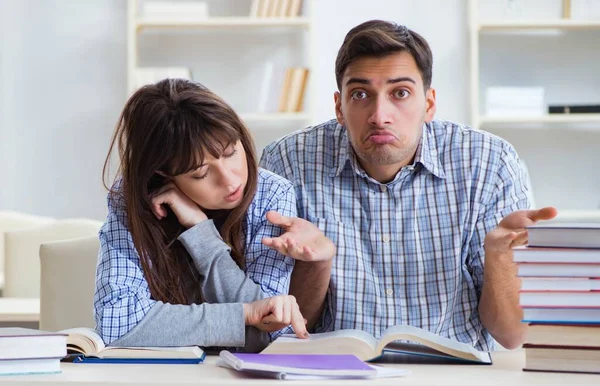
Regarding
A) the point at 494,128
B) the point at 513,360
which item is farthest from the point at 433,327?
the point at 494,128

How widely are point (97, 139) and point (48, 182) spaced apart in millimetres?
314

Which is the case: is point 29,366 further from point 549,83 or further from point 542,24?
point 549,83

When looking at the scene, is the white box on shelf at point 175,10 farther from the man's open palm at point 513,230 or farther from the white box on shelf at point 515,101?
the man's open palm at point 513,230

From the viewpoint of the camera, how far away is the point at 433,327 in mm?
1877

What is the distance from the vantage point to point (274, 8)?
4016mm

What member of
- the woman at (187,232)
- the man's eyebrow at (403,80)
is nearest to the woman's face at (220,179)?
the woman at (187,232)

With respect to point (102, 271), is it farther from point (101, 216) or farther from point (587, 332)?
point (101, 216)

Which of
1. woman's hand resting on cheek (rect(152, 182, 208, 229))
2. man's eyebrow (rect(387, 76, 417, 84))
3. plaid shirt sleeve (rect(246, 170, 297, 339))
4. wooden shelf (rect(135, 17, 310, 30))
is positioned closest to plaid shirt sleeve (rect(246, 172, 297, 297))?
plaid shirt sleeve (rect(246, 170, 297, 339))

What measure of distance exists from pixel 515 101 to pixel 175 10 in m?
1.55

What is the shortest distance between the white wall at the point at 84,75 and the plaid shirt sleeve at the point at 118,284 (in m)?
2.63

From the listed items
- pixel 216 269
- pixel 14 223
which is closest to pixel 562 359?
pixel 216 269

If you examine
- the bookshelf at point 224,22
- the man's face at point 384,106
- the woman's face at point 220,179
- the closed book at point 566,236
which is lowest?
the closed book at point 566,236

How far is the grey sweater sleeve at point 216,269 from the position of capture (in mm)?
1573

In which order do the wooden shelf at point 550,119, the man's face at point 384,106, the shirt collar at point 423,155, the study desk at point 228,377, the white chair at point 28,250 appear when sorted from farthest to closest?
the wooden shelf at point 550,119 → the white chair at point 28,250 → the shirt collar at point 423,155 → the man's face at point 384,106 → the study desk at point 228,377
